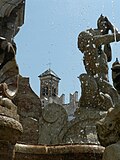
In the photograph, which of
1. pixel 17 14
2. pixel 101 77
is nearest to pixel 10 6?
pixel 17 14

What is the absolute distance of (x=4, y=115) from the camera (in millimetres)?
4230

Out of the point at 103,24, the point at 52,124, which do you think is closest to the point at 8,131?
the point at 52,124

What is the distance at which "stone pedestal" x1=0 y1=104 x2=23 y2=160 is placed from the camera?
4180 mm

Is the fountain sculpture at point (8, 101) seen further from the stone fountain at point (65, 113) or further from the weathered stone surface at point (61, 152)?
the weathered stone surface at point (61, 152)

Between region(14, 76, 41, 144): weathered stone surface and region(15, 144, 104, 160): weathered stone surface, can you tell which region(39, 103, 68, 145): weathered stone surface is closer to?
region(14, 76, 41, 144): weathered stone surface

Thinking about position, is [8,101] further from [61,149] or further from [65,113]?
[65,113]

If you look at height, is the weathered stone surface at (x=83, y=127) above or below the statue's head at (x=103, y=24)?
below

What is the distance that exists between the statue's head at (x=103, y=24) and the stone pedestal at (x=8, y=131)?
663 cm

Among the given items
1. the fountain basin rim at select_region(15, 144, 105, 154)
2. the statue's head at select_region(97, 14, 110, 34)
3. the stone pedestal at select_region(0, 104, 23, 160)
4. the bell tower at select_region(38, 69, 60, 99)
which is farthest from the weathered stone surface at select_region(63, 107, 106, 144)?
the bell tower at select_region(38, 69, 60, 99)

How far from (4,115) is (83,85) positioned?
541cm

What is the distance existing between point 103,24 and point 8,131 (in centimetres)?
697

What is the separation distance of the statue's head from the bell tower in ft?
131

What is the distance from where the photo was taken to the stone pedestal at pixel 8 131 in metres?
4.18

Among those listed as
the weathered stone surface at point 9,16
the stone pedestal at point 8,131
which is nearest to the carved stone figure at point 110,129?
the stone pedestal at point 8,131
